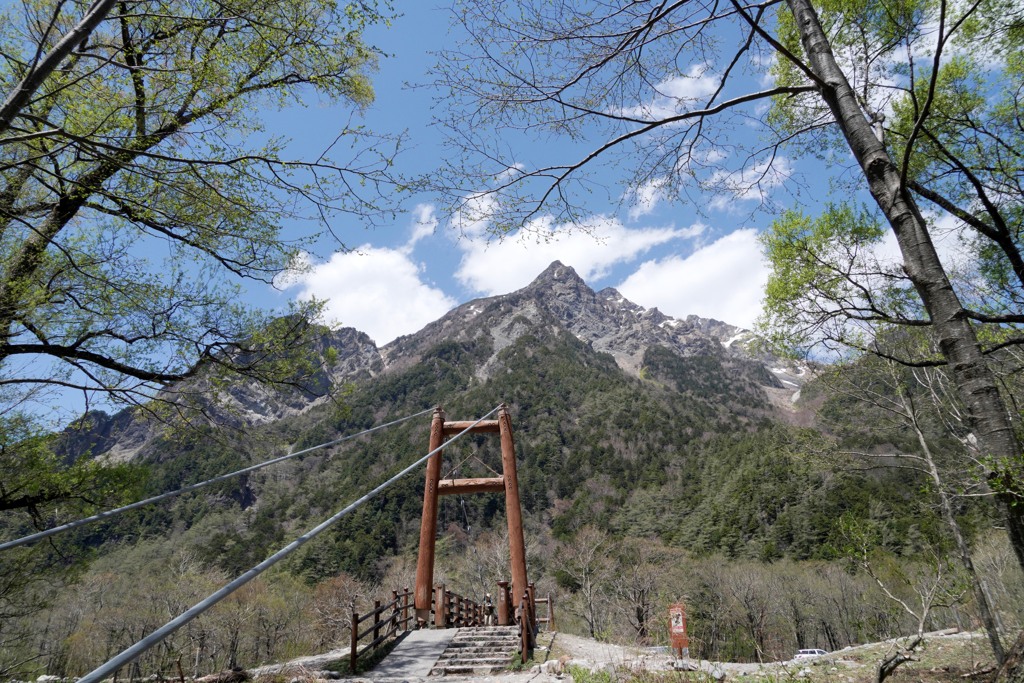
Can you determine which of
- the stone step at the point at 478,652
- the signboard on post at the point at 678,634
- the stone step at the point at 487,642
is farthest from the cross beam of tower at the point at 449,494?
the signboard on post at the point at 678,634

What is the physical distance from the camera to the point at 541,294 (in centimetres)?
16050

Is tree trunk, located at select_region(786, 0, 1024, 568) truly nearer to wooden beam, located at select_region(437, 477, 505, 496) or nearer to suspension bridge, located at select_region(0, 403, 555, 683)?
suspension bridge, located at select_region(0, 403, 555, 683)

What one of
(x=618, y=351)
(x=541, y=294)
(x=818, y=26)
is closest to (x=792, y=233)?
(x=818, y=26)

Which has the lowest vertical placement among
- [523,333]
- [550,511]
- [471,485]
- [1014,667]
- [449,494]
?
[1014,667]

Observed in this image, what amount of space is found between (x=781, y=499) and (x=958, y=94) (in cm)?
4467

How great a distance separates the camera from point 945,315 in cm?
265

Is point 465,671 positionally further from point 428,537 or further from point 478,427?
point 478,427

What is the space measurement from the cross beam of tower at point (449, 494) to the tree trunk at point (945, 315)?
881cm

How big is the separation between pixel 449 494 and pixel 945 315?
10583 mm

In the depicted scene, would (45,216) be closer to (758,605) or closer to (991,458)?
(991,458)

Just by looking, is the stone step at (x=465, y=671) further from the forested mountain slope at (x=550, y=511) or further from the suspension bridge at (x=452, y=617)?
the forested mountain slope at (x=550, y=511)

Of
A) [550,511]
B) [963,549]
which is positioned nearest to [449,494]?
[963,549]

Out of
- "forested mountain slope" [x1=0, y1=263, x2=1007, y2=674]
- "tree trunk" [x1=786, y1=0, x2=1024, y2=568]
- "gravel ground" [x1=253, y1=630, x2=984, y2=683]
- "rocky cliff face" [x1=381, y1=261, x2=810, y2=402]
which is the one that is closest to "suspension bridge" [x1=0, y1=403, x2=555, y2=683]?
"gravel ground" [x1=253, y1=630, x2=984, y2=683]

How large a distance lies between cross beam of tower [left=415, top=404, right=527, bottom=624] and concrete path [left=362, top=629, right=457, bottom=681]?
3.28 feet
